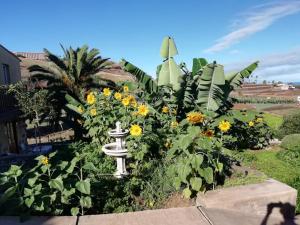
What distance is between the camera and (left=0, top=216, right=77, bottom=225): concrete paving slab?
4.28m

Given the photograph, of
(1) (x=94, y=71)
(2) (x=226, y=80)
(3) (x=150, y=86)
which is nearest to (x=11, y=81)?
(1) (x=94, y=71)

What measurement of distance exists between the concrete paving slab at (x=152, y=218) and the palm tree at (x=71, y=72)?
1525cm

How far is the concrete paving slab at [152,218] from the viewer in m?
4.45

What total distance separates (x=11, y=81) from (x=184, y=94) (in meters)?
17.0

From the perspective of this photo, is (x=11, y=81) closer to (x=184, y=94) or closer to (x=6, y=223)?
(x=184, y=94)

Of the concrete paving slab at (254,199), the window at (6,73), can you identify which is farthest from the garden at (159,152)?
the window at (6,73)

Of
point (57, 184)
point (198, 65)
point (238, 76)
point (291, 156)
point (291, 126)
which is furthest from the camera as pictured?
point (291, 126)

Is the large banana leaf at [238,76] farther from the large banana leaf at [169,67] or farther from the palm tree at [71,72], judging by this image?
the palm tree at [71,72]

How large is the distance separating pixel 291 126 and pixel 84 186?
944 centimetres

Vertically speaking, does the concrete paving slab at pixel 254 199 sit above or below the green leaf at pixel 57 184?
below

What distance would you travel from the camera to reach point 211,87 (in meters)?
8.42

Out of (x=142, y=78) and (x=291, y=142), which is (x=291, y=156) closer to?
(x=291, y=142)

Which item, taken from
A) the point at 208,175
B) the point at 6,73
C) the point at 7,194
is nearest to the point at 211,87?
the point at 208,175

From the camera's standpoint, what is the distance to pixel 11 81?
2283cm
